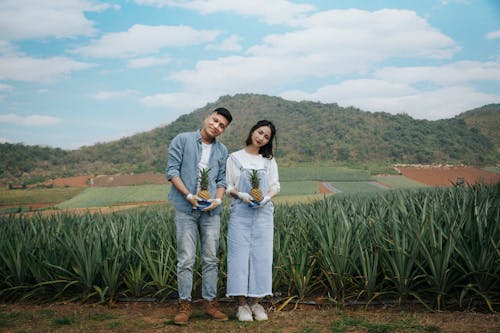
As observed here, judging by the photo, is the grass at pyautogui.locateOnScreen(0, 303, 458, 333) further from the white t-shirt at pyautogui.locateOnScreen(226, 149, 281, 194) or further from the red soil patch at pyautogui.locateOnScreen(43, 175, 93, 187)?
the red soil patch at pyautogui.locateOnScreen(43, 175, 93, 187)

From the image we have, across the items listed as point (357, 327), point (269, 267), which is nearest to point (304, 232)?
point (269, 267)

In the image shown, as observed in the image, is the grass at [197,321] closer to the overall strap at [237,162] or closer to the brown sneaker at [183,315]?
the brown sneaker at [183,315]

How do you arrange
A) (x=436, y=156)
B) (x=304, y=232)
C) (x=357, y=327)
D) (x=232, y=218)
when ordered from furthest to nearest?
(x=436, y=156), (x=304, y=232), (x=232, y=218), (x=357, y=327)

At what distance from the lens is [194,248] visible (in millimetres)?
4430

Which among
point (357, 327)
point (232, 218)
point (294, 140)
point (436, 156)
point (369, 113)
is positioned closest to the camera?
point (357, 327)

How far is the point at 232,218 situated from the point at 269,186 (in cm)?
46

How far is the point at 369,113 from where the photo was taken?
2365 inches

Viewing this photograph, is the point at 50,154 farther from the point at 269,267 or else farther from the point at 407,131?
the point at 269,267

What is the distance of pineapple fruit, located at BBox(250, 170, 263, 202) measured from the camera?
4.32 metres

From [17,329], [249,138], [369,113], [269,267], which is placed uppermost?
[369,113]

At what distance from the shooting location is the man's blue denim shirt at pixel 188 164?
448 cm

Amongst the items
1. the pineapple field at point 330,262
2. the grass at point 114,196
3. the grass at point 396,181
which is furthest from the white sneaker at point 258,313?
the grass at point 396,181

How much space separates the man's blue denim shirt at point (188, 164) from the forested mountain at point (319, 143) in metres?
33.7

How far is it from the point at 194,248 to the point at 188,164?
0.77 m
